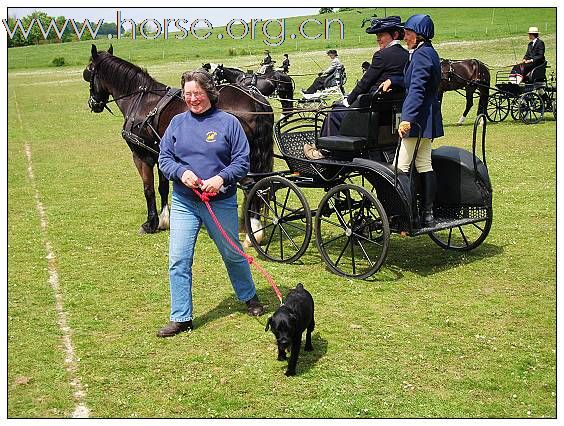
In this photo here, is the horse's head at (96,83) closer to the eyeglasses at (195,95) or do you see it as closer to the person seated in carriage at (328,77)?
the eyeglasses at (195,95)

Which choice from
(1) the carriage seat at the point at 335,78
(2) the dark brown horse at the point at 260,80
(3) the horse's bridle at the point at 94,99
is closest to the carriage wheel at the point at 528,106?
(2) the dark brown horse at the point at 260,80

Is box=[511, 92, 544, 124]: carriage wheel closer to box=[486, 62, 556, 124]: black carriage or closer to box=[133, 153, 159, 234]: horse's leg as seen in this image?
box=[486, 62, 556, 124]: black carriage

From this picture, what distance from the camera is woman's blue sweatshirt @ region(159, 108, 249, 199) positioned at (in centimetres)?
616

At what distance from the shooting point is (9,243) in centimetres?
952

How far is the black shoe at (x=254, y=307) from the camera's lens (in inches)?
263

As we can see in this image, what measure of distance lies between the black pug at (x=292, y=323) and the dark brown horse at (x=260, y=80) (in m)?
A: 4.77

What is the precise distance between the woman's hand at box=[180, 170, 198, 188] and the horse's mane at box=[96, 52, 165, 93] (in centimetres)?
425

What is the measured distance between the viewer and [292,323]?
531cm

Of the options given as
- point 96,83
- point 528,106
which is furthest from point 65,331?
point 528,106

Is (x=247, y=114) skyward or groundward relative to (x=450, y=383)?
skyward

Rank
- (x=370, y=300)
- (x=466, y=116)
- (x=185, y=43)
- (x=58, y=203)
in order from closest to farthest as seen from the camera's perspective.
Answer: (x=370, y=300)
(x=58, y=203)
(x=466, y=116)
(x=185, y=43)

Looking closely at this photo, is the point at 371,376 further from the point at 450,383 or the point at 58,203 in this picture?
the point at 58,203

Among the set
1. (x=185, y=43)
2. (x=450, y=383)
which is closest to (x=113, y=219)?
(x=450, y=383)

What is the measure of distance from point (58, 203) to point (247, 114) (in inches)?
172
